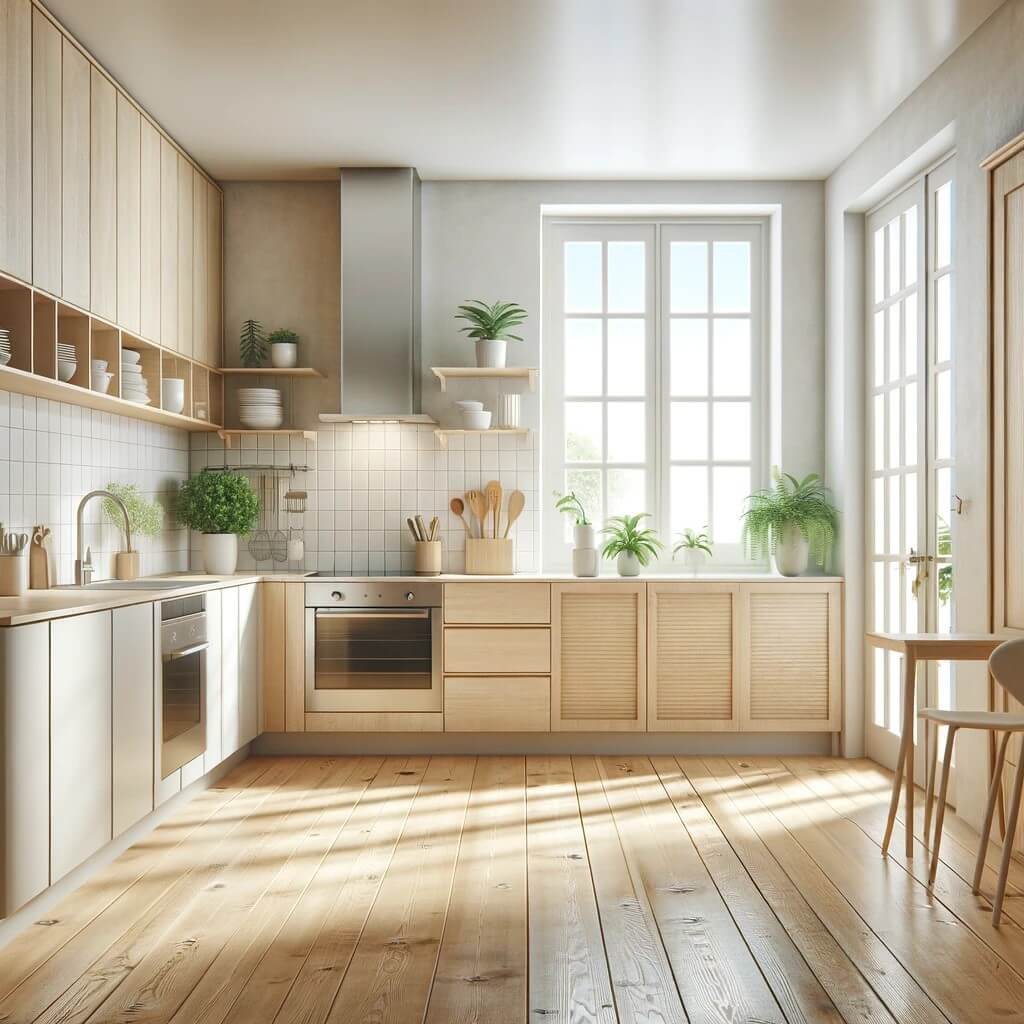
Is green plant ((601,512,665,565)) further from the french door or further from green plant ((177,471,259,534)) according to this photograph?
green plant ((177,471,259,534))

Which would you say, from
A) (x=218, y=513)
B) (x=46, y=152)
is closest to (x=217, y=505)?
(x=218, y=513)

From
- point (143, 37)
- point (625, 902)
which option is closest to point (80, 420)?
point (143, 37)

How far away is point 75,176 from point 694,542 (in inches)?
123

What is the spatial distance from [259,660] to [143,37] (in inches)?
101

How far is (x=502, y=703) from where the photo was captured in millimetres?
4594

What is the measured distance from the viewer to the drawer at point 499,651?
460 cm

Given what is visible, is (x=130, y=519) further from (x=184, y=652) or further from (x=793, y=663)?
(x=793, y=663)

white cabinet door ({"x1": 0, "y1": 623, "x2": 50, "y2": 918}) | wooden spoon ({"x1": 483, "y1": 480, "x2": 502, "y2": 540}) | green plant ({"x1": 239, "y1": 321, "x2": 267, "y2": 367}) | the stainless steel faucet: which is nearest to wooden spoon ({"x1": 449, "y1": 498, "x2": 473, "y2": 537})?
wooden spoon ({"x1": 483, "y1": 480, "x2": 502, "y2": 540})

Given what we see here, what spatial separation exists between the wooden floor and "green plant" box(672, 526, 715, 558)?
4.40ft

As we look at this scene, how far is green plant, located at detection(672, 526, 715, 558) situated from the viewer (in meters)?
4.93

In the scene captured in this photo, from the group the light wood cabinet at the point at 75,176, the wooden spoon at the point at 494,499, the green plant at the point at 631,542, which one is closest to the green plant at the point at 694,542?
the green plant at the point at 631,542

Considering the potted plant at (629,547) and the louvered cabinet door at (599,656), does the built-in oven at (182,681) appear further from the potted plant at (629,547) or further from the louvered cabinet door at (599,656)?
the potted plant at (629,547)

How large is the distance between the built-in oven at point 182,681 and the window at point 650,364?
2.02 meters

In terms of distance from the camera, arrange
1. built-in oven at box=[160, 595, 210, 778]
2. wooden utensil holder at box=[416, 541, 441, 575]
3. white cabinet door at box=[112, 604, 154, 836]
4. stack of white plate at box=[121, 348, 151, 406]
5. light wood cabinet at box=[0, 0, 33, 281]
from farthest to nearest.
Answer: wooden utensil holder at box=[416, 541, 441, 575] → stack of white plate at box=[121, 348, 151, 406] → built-in oven at box=[160, 595, 210, 778] → white cabinet door at box=[112, 604, 154, 836] → light wood cabinet at box=[0, 0, 33, 281]
